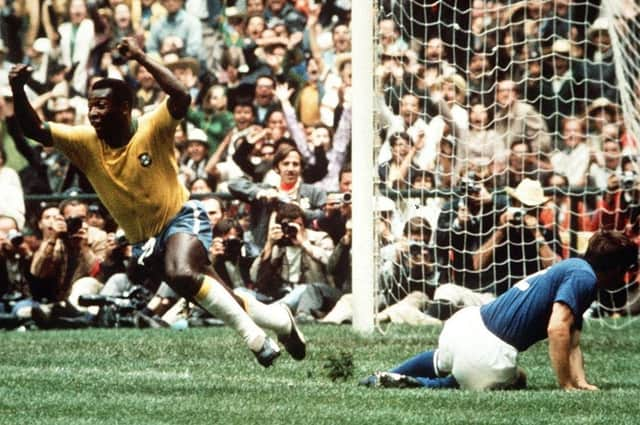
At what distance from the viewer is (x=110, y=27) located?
59.1 ft

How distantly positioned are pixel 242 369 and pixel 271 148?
5946mm

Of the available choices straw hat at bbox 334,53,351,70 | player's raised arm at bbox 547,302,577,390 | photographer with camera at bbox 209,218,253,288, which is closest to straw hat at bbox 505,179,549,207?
straw hat at bbox 334,53,351,70

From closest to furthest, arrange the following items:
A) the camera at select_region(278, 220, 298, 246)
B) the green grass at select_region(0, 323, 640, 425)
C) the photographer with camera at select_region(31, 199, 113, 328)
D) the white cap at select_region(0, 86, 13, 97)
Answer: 1. the green grass at select_region(0, 323, 640, 425)
2. the photographer with camera at select_region(31, 199, 113, 328)
3. the camera at select_region(278, 220, 298, 246)
4. the white cap at select_region(0, 86, 13, 97)

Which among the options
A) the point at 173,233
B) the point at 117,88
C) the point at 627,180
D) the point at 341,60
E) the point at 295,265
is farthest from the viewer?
the point at 341,60

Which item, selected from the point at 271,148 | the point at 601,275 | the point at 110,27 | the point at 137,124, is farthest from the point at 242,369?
the point at 110,27

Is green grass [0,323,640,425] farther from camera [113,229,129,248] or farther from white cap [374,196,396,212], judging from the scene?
camera [113,229,129,248]

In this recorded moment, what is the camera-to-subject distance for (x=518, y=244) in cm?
1497

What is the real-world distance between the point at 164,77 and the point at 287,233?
256 inches

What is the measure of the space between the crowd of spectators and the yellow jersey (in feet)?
14.3

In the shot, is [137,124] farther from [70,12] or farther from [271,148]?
[70,12]

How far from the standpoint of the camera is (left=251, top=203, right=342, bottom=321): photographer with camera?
15.5 m

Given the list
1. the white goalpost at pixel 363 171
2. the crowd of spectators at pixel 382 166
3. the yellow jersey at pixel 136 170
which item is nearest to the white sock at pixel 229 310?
the yellow jersey at pixel 136 170

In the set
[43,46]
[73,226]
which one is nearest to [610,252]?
[73,226]

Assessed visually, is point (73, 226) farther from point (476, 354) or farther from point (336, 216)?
point (476, 354)
